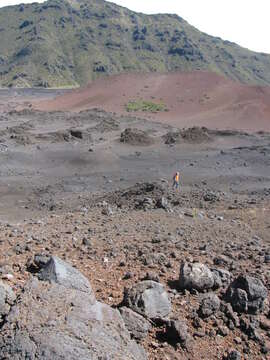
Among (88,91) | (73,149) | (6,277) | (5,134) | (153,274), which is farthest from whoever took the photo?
(88,91)

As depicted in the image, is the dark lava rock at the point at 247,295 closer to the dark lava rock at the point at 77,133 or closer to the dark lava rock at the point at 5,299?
the dark lava rock at the point at 5,299

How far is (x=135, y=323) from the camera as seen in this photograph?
3.57 m

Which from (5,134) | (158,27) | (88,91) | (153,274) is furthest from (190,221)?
(158,27)

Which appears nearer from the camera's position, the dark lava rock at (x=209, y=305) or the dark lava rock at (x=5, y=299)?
the dark lava rock at (x=5, y=299)

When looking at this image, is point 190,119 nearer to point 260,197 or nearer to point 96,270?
point 260,197

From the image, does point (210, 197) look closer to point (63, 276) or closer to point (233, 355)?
point (233, 355)

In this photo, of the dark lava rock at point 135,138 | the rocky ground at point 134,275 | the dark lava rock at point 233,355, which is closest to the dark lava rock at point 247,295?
the rocky ground at point 134,275

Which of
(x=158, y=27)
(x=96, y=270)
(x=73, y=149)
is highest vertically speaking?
(x=158, y=27)

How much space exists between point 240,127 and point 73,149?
49.6 feet

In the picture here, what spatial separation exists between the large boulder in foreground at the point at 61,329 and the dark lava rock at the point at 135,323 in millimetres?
417

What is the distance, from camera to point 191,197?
12.7 m

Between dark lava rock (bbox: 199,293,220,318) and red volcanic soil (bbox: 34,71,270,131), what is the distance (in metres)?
27.7

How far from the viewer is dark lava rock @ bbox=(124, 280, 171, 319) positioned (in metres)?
3.74

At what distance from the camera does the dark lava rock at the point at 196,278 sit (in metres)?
4.49
